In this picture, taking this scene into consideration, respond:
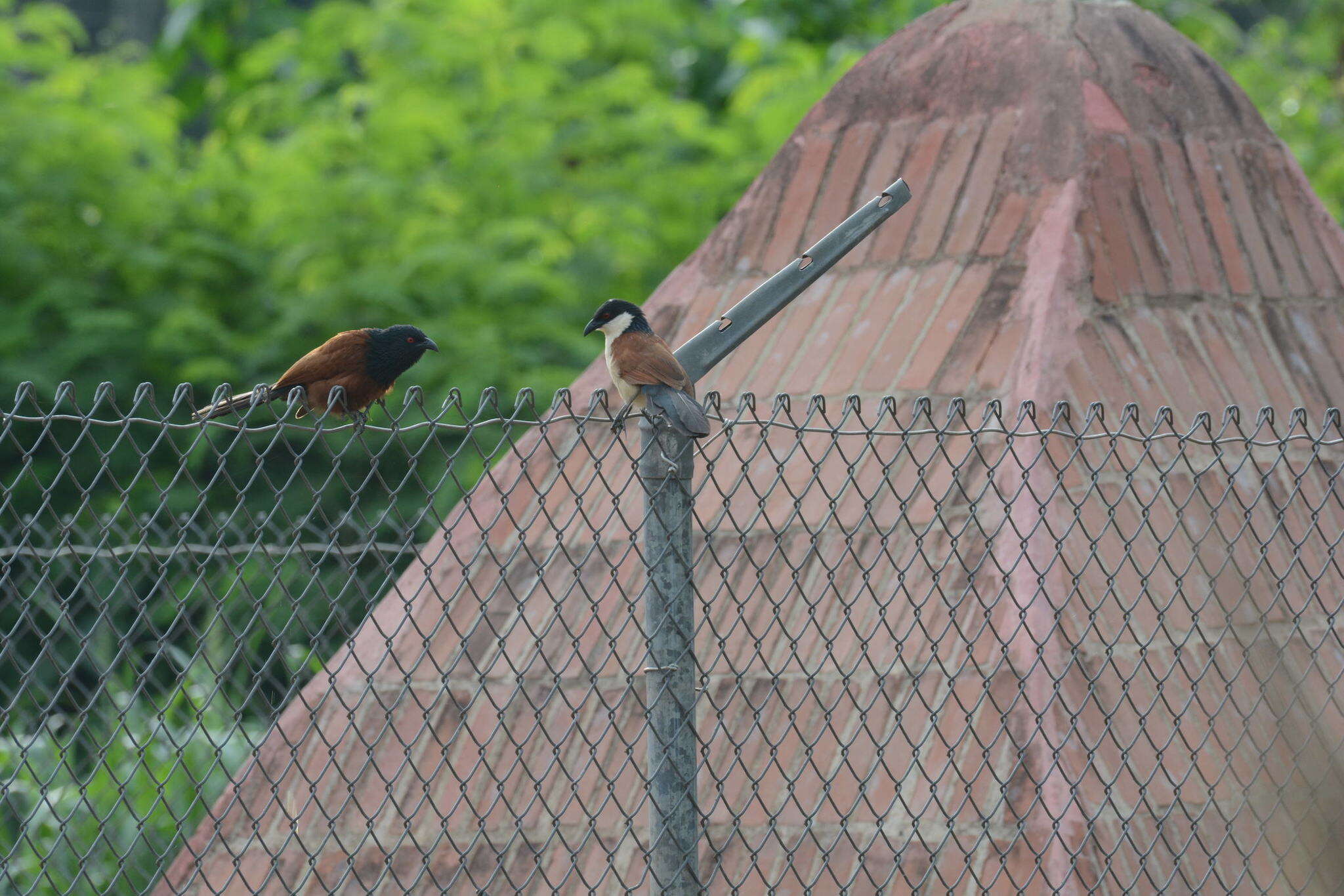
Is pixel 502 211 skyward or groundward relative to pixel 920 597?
groundward

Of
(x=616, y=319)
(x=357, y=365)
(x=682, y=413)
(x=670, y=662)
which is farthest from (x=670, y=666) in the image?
(x=357, y=365)

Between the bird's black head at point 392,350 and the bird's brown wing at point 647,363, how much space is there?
0.62 metres

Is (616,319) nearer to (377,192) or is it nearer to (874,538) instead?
(874,538)

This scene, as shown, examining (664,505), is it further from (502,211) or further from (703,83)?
(703,83)

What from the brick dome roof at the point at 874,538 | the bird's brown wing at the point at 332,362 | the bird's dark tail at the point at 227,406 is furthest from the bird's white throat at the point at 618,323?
the bird's dark tail at the point at 227,406

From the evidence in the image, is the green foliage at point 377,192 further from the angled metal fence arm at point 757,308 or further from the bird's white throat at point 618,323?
the angled metal fence arm at point 757,308

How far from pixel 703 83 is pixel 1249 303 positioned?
8.36m

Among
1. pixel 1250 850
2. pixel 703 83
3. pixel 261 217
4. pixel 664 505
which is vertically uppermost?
pixel 664 505

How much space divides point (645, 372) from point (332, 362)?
3.13 ft

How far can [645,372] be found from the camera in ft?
Answer: 9.31

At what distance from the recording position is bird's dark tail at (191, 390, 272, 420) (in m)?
2.48

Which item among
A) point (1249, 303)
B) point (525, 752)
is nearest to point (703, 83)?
point (1249, 303)

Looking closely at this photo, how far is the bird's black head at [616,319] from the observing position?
326 centimetres

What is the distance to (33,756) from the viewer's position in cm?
583
